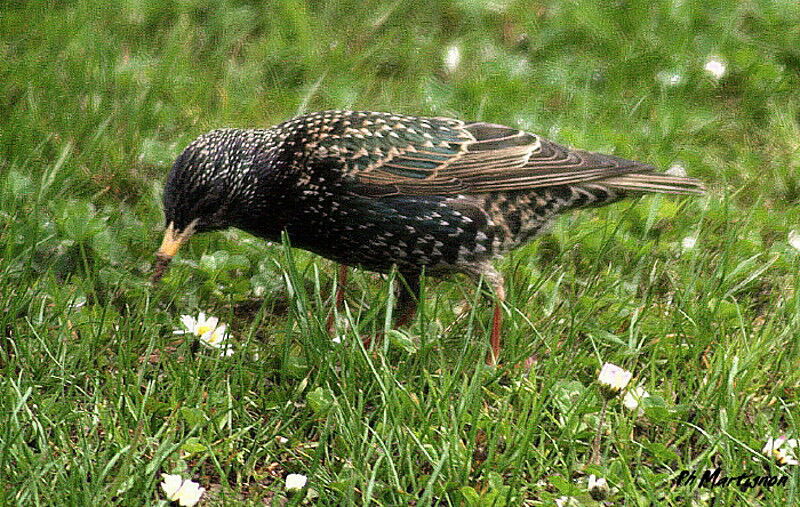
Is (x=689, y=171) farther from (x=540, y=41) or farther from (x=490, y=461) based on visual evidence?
(x=490, y=461)

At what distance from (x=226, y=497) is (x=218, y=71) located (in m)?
3.34

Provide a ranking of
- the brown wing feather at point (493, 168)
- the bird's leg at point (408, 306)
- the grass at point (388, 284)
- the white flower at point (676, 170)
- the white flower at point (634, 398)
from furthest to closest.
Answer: the white flower at point (676, 170), the bird's leg at point (408, 306), the brown wing feather at point (493, 168), the white flower at point (634, 398), the grass at point (388, 284)

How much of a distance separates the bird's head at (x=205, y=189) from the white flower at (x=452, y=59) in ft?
7.70

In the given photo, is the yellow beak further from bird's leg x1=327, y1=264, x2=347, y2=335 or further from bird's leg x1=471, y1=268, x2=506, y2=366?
bird's leg x1=471, y1=268, x2=506, y2=366

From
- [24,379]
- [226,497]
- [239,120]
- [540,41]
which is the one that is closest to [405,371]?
[226,497]

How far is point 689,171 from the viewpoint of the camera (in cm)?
611

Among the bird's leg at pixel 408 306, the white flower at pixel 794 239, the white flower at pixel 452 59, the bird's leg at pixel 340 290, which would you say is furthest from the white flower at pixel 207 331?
the white flower at pixel 452 59

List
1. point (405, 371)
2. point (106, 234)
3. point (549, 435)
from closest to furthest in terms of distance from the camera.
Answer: point (549, 435) → point (405, 371) → point (106, 234)

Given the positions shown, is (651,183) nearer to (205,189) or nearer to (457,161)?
(457,161)

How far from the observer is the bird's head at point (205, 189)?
14.7ft

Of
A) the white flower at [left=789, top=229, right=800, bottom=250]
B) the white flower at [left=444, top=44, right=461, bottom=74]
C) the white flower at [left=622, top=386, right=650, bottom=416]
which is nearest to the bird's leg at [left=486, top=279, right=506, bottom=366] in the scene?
the white flower at [left=622, top=386, right=650, bottom=416]

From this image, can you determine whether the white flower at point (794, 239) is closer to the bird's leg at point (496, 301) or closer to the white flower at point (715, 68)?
the bird's leg at point (496, 301)

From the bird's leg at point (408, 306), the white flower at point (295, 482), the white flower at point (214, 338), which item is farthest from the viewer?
the bird's leg at point (408, 306)

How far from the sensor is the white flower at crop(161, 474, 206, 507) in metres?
3.51
